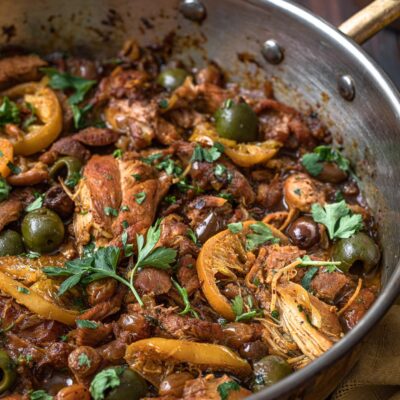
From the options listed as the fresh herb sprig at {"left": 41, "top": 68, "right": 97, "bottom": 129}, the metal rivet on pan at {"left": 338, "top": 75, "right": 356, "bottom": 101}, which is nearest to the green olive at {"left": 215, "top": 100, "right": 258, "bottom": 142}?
the metal rivet on pan at {"left": 338, "top": 75, "right": 356, "bottom": 101}

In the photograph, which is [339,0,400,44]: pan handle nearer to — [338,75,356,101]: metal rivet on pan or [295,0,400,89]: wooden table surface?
[338,75,356,101]: metal rivet on pan

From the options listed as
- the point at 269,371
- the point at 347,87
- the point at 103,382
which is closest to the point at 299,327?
the point at 269,371

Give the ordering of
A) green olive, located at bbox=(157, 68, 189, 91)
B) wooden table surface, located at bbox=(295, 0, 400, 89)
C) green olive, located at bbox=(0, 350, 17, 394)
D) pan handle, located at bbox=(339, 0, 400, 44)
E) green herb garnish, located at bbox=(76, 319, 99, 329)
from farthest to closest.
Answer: wooden table surface, located at bbox=(295, 0, 400, 89) → green olive, located at bbox=(157, 68, 189, 91) → pan handle, located at bbox=(339, 0, 400, 44) → green herb garnish, located at bbox=(76, 319, 99, 329) → green olive, located at bbox=(0, 350, 17, 394)

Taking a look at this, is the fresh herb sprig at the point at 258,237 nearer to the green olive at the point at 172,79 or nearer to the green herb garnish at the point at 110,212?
the green herb garnish at the point at 110,212

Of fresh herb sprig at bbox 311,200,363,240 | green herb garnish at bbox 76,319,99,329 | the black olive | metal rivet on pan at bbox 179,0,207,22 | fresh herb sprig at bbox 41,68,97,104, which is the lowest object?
fresh herb sprig at bbox 41,68,97,104

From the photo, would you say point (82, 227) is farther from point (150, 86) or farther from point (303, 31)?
point (303, 31)

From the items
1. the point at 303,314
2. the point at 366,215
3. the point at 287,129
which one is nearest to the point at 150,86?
the point at 287,129
